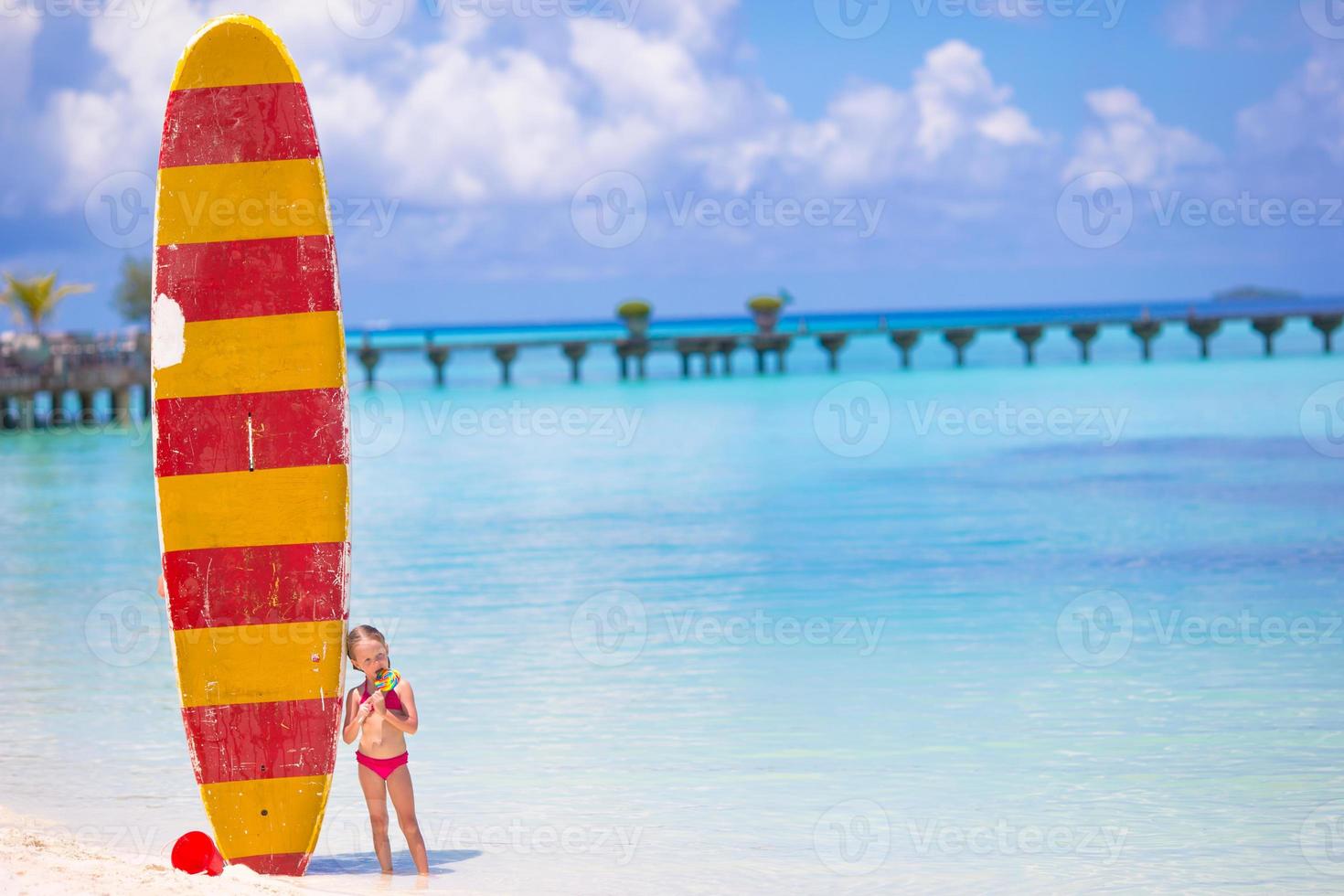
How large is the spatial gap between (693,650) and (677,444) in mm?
18980

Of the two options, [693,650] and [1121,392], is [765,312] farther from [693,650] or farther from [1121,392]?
[693,650]

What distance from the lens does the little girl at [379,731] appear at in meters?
5.11

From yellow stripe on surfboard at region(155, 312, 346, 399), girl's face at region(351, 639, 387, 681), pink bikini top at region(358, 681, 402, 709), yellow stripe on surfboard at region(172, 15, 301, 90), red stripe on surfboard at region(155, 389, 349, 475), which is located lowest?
pink bikini top at region(358, 681, 402, 709)

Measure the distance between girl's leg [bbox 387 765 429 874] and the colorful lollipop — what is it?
0.30m

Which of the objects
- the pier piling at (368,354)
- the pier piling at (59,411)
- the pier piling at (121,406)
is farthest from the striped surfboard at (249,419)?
the pier piling at (368,354)

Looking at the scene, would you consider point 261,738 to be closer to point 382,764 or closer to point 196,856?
point 382,764

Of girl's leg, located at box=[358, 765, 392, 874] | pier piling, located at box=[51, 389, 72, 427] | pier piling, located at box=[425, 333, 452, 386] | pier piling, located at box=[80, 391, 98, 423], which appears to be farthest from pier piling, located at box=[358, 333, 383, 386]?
girl's leg, located at box=[358, 765, 392, 874]

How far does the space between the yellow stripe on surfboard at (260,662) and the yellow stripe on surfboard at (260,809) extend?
0.28 metres

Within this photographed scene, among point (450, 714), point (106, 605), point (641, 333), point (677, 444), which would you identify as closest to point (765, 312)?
point (641, 333)

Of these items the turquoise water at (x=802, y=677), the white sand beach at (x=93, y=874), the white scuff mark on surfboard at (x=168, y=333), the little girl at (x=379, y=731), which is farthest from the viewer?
the turquoise water at (x=802, y=677)

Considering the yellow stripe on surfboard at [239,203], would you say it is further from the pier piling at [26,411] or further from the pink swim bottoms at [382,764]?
the pier piling at [26,411]

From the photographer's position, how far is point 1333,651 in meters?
9.11

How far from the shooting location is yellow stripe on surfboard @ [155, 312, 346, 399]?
16.5 feet

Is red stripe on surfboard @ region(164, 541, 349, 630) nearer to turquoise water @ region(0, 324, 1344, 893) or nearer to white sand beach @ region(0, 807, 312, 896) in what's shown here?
white sand beach @ region(0, 807, 312, 896)
